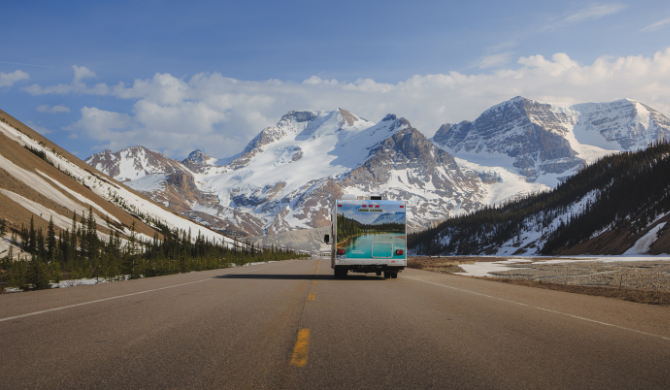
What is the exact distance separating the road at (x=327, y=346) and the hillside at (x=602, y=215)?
89242mm

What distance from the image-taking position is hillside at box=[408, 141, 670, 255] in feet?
346

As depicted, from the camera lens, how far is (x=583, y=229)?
13688cm

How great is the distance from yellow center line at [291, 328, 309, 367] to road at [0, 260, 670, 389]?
0.03 m

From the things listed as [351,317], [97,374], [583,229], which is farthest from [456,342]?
[583,229]

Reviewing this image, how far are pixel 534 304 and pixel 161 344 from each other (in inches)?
394

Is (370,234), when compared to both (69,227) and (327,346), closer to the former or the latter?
(327,346)

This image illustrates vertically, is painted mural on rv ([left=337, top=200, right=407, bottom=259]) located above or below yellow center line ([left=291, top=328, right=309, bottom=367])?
above

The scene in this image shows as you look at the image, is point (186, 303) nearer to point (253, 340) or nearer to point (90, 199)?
point (253, 340)

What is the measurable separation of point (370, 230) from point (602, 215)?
5259 inches

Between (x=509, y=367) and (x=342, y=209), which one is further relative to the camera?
(x=342, y=209)

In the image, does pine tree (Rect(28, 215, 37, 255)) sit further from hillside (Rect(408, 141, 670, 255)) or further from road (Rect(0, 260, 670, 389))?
hillside (Rect(408, 141, 670, 255))

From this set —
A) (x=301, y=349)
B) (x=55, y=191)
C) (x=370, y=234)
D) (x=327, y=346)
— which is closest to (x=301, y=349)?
(x=301, y=349)

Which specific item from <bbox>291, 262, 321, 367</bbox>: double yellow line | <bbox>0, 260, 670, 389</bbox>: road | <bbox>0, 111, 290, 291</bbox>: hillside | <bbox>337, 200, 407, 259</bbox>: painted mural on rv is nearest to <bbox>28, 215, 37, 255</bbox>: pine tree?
<bbox>0, 111, 290, 291</bbox>: hillside

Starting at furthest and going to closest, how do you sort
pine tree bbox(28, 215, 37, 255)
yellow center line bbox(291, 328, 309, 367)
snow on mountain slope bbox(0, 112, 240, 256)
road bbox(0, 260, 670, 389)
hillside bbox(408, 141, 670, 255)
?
hillside bbox(408, 141, 670, 255) < snow on mountain slope bbox(0, 112, 240, 256) < pine tree bbox(28, 215, 37, 255) < yellow center line bbox(291, 328, 309, 367) < road bbox(0, 260, 670, 389)
